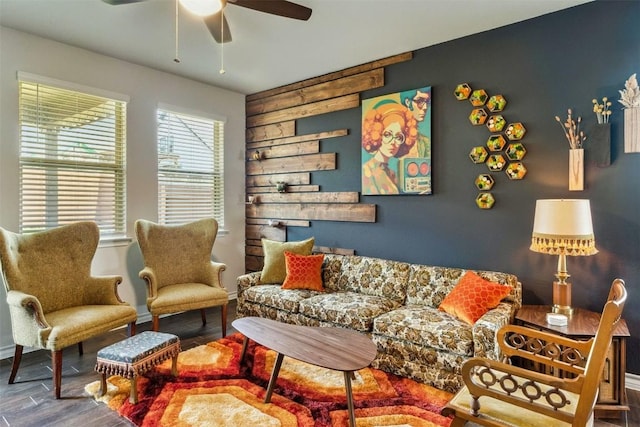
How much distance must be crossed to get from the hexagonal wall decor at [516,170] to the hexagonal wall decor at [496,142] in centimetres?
18

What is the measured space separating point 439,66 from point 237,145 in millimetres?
2824

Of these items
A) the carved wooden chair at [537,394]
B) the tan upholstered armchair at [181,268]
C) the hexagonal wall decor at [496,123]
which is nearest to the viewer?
the carved wooden chair at [537,394]

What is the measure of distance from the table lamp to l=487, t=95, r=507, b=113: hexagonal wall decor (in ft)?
3.32

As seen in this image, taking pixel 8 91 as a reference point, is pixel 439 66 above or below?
above

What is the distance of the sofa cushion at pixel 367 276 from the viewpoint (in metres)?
3.40

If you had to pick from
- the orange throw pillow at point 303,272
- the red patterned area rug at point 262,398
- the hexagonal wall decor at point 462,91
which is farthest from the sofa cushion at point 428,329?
the hexagonal wall decor at point 462,91

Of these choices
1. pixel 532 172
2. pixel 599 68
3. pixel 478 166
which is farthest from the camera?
pixel 478 166

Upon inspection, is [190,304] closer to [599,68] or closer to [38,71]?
[38,71]

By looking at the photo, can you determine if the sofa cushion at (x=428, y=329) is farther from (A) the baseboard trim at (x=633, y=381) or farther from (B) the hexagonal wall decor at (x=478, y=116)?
(B) the hexagonal wall decor at (x=478, y=116)

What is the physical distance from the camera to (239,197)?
5070 mm

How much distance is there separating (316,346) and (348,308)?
2.75ft

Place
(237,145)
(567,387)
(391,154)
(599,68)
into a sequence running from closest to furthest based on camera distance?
(567,387)
(599,68)
(391,154)
(237,145)

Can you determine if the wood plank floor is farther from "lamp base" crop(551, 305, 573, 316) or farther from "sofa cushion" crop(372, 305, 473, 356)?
"sofa cushion" crop(372, 305, 473, 356)

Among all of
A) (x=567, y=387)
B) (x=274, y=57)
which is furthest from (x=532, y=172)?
(x=274, y=57)
